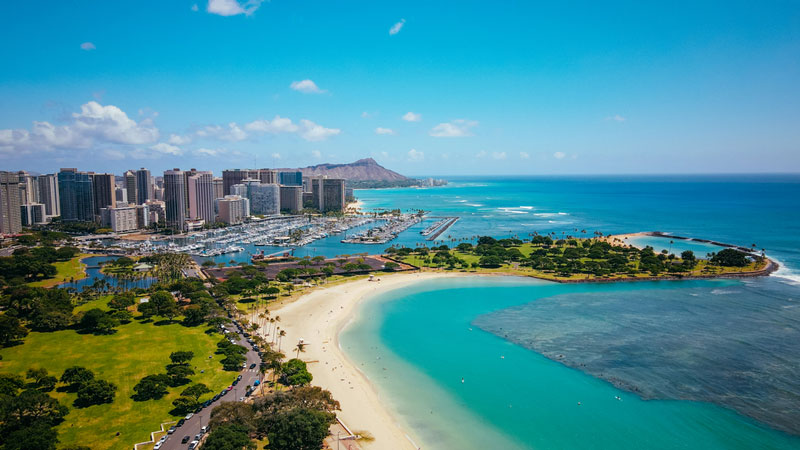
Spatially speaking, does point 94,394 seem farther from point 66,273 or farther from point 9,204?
point 9,204

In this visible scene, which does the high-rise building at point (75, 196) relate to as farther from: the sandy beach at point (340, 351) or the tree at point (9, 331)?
the sandy beach at point (340, 351)

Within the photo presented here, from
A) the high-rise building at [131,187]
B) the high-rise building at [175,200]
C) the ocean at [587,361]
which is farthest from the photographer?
the high-rise building at [131,187]

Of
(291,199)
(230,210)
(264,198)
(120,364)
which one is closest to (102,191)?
(230,210)

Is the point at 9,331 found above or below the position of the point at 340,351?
above

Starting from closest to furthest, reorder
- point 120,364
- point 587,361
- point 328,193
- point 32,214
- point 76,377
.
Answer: point 76,377
point 120,364
point 587,361
point 32,214
point 328,193

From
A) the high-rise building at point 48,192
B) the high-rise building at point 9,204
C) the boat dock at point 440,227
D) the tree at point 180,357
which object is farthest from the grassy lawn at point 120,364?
the high-rise building at point 48,192

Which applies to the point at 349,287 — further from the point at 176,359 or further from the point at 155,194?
the point at 155,194

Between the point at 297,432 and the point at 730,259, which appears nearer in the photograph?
the point at 297,432
